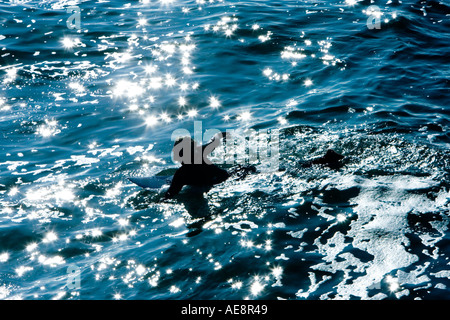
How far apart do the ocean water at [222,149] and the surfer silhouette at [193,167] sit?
0.21 m

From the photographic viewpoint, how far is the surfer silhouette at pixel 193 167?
841cm

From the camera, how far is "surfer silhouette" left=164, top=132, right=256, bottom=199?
8.41 metres

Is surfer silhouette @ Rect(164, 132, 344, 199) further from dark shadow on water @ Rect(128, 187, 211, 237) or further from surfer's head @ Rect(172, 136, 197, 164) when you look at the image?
dark shadow on water @ Rect(128, 187, 211, 237)

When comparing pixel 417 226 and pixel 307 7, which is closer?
pixel 417 226

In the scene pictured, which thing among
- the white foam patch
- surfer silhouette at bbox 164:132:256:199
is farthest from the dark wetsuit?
the white foam patch

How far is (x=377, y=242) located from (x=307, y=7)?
43.0 ft

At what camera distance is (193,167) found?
8523 millimetres

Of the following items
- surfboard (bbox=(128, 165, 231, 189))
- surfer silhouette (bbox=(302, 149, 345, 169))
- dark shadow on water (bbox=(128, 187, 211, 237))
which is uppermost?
surfer silhouette (bbox=(302, 149, 345, 169))

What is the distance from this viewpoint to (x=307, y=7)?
701 inches

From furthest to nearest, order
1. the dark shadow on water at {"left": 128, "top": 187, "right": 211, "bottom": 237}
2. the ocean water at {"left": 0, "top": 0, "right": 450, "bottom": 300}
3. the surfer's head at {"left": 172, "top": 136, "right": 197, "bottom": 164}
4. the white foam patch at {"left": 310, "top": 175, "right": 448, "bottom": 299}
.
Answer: the surfer's head at {"left": 172, "top": 136, "right": 197, "bottom": 164} < the dark shadow on water at {"left": 128, "top": 187, "right": 211, "bottom": 237} < the ocean water at {"left": 0, "top": 0, "right": 450, "bottom": 300} < the white foam patch at {"left": 310, "top": 175, "right": 448, "bottom": 299}

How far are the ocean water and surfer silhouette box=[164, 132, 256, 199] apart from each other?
212mm

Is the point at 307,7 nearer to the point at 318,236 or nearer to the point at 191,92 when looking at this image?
the point at 191,92

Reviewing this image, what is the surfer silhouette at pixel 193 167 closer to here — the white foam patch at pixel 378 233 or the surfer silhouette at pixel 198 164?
the surfer silhouette at pixel 198 164
